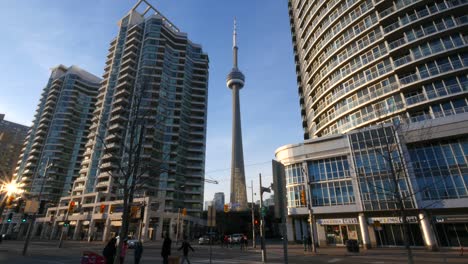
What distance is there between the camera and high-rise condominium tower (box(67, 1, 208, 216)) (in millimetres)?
69688

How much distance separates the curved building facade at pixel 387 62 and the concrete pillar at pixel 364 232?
13.1 meters

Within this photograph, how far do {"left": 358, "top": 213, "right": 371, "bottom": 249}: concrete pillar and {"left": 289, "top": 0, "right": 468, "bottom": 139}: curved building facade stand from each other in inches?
516

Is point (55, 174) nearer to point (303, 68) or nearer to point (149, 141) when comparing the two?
point (149, 141)

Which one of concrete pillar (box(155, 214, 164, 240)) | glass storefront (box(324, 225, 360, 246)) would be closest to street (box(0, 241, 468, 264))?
glass storefront (box(324, 225, 360, 246))

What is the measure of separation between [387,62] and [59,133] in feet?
350

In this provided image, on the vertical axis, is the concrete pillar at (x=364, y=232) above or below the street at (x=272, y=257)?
above

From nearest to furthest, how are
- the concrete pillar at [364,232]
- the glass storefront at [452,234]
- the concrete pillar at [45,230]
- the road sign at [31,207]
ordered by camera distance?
the road sign at [31,207] < the glass storefront at [452,234] < the concrete pillar at [364,232] < the concrete pillar at [45,230]

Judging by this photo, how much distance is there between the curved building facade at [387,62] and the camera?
35156 millimetres

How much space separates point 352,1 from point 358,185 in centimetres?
3359

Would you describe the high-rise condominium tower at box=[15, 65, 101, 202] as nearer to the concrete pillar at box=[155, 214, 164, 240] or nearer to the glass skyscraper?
the glass skyscraper

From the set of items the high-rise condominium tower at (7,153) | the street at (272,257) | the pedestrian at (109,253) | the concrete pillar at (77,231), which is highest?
the high-rise condominium tower at (7,153)

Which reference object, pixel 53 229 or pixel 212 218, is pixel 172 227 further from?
pixel 212 218

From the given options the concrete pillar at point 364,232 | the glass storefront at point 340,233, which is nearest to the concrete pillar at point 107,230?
the glass storefront at point 340,233

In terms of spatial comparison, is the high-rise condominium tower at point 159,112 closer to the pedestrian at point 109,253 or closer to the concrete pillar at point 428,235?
the concrete pillar at point 428,235
